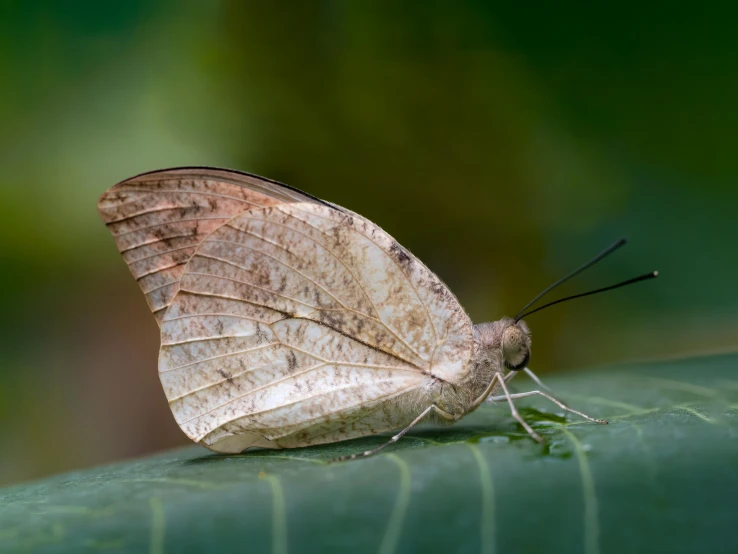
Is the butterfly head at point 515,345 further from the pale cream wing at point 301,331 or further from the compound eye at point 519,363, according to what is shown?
the pale cream wing at point 301,331

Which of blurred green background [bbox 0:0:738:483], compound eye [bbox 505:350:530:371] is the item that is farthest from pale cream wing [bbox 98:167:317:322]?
blurred green background [bbox 0:0:738:483]

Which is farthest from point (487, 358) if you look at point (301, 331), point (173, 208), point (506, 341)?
point (173, 208)

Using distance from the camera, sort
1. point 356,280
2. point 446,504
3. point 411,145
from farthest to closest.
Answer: point 411,145 < point 356,280 < point 446,504

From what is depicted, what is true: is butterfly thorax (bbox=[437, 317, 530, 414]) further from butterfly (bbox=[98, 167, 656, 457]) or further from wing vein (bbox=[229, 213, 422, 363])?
wing vein (bbox=[229, 213, 422, 363])

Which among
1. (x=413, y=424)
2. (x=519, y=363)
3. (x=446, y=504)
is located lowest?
(x=446, y=504)

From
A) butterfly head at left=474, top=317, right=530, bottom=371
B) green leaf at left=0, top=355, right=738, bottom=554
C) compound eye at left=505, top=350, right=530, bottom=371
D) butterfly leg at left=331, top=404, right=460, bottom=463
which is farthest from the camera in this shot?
compound eye at left=505, top=350, right=530, bottom=371

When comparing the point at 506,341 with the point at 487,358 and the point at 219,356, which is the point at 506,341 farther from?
the point at 219,356
